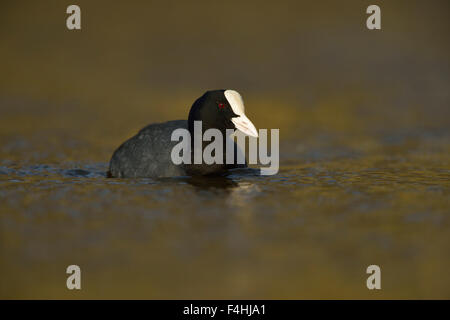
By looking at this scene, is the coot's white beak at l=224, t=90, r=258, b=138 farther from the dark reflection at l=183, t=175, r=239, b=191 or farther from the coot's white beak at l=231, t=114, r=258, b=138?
the dark reflection at l=183, t=175, r=239, b=191

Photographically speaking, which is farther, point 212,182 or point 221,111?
point 221,111

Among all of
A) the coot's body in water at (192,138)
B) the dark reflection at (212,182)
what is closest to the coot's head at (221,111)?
the coot's body in water at (192,138)

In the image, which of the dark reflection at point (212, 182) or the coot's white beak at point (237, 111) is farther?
the coot's white beak at point (237, 111)

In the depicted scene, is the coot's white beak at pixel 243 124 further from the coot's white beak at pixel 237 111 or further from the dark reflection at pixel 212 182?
the dark reflection at pixel 212 182

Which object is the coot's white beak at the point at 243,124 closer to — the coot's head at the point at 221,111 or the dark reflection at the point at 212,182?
A: the coot's head at the point at 221,111

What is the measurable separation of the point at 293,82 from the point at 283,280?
10347 millimetres

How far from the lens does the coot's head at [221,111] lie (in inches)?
280

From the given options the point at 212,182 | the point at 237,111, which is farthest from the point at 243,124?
the point at 212,182

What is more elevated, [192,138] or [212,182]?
[192,138]

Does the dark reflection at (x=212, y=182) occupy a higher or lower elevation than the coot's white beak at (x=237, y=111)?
lower

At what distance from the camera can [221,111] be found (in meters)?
7.15

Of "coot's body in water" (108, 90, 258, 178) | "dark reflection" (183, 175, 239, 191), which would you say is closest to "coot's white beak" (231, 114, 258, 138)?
"coot's body in water" (108, 90, 258, 178)

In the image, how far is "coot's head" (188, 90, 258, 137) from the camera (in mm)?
7102

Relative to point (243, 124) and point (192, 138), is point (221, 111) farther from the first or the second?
point (192, 138)
